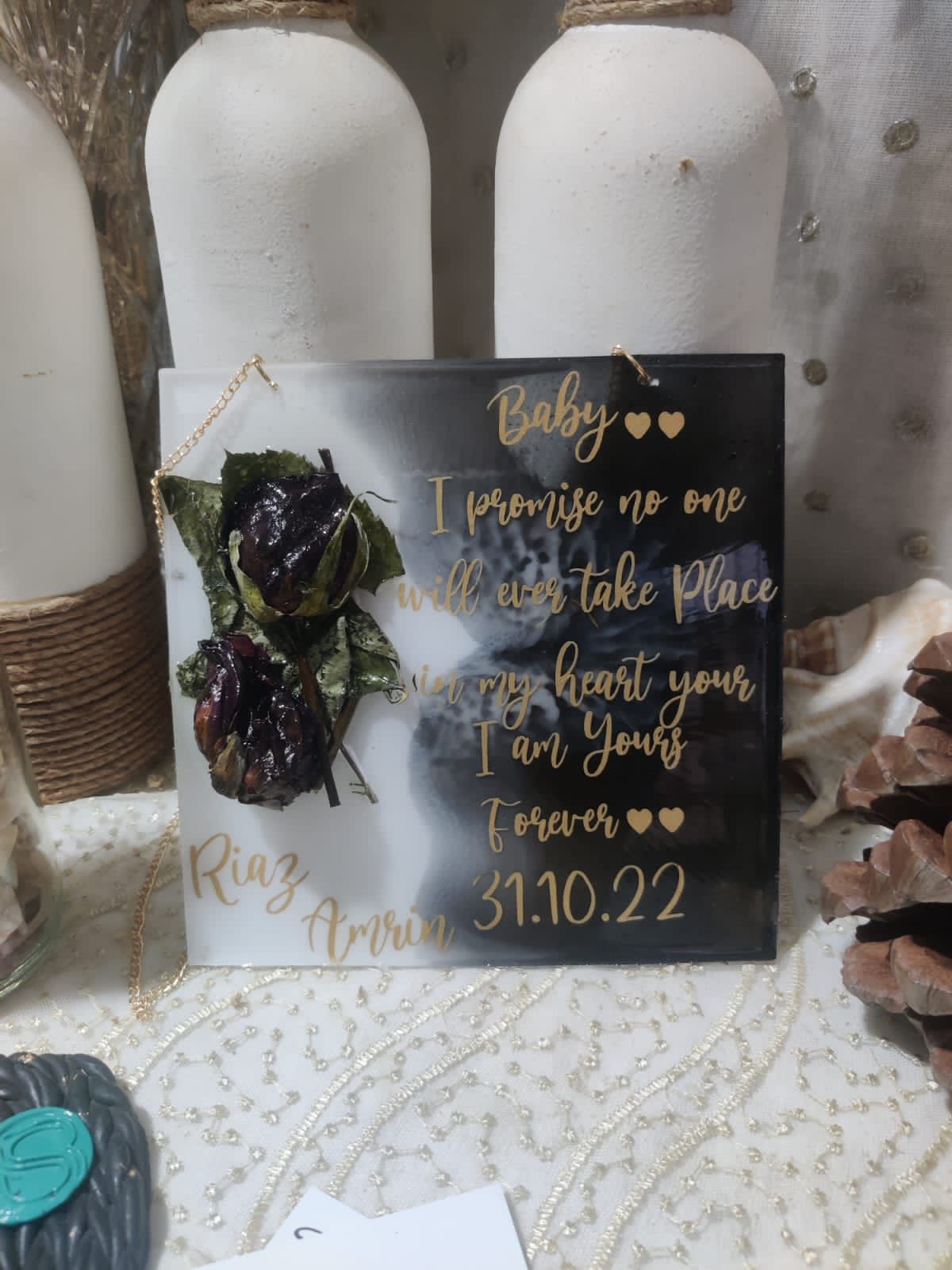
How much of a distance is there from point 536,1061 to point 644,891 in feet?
0.36

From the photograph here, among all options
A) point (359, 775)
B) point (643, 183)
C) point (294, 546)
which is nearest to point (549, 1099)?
point (359, 775)

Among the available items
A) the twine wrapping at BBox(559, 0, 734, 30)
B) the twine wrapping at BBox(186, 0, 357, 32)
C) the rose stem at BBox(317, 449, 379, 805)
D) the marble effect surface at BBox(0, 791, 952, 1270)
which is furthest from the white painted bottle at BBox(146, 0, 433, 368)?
the marble effect surface at BBox(0, 791, 952, 1270)

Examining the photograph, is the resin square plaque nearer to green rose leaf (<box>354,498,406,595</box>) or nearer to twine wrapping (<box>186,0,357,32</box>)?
green rose leaf (<box>354,498,406,595</box>)

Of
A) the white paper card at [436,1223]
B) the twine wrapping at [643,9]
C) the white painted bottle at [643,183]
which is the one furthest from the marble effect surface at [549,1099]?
the twine wrapping at [643,9]

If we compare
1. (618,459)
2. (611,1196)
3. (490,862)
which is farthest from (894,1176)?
(618,459)

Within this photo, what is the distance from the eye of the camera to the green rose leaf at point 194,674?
509mm

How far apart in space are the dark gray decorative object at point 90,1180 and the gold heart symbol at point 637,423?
41 cm

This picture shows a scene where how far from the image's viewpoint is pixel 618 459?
502 mm

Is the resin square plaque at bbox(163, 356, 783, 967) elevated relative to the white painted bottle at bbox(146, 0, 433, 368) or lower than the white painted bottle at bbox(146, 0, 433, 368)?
lower

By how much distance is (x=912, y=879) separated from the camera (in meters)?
0.44

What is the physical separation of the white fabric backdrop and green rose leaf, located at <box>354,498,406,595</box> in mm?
169

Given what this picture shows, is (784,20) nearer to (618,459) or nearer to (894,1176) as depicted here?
(618,459)

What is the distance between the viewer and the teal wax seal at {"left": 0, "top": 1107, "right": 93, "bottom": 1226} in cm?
39

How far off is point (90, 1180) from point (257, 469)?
333 millimetres
